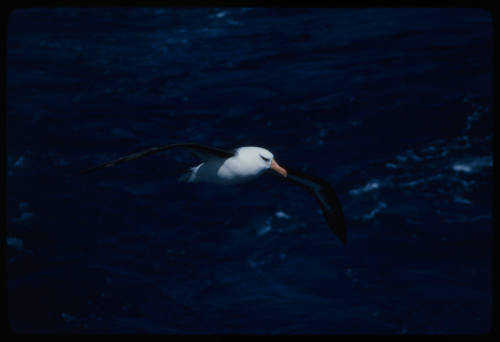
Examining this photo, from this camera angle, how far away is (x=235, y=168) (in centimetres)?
1491

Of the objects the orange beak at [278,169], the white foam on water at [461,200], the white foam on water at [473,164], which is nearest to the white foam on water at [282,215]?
the white foam on water at [461,200]

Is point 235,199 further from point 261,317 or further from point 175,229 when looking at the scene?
point 261,317

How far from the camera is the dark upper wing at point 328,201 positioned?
17156 millimetres

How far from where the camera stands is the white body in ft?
48.8

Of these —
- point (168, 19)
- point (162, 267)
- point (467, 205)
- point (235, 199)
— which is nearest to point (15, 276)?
point (162, 267)

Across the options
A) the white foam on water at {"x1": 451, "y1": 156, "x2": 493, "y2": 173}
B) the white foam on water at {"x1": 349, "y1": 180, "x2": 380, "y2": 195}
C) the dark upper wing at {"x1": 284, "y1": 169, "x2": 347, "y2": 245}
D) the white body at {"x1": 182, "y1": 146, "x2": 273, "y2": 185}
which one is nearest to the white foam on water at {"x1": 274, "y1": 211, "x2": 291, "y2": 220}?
the white foam on water at {"x1": 349, "y1": 180, "x2": 380, "y2": 195}

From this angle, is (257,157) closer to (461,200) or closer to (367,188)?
(367,188)

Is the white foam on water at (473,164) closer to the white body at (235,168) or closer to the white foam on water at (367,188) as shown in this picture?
the white foam on water at (367,188)

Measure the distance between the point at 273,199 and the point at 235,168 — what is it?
66.6 ft

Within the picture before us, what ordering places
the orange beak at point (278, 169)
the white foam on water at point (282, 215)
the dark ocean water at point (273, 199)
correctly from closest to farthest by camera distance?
the orange beak at point (278, 169) < the dark ocean water at point (273, 199) < the white foam on water at point (282, 215)

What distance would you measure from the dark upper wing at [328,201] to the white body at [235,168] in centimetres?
212

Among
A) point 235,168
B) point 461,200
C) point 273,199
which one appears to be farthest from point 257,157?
point 461,200

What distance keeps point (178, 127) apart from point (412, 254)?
1580cm

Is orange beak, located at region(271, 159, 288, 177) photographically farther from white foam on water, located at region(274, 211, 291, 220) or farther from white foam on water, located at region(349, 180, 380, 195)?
white foam on water, located at region(349, 180, 380, 195)
